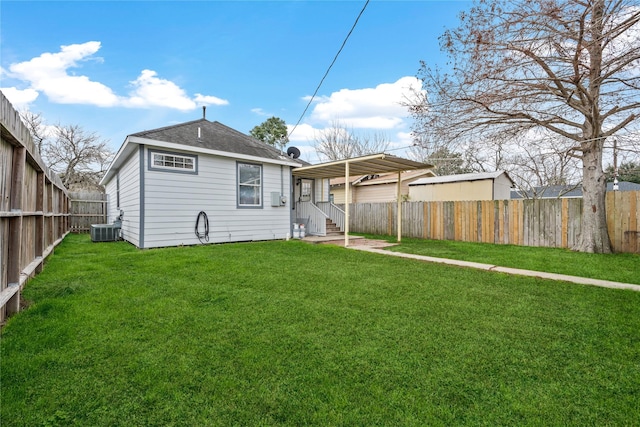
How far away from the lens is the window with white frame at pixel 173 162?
7699mm

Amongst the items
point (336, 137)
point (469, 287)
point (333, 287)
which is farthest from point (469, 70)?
point (336, 137)

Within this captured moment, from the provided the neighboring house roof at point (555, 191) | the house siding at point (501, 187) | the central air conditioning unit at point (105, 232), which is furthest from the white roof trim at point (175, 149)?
the neighboring house roof at point (555, 191)

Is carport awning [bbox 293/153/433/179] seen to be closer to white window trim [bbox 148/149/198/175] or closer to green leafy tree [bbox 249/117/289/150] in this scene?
white window trim [bbox 148/149/198/175]

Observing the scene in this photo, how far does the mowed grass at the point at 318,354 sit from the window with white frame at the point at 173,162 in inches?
151

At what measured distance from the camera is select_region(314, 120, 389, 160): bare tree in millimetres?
25281

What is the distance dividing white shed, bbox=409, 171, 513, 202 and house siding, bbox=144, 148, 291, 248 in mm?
9391

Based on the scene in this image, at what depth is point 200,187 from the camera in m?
8.48

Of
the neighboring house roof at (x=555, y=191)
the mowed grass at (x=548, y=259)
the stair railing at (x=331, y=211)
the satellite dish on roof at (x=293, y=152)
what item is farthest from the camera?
the neighboring house roof at (x=555, y=191)

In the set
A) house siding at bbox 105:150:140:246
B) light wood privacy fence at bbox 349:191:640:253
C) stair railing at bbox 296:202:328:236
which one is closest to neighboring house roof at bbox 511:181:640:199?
light wood privacy fence at bbox 349:191:640:253

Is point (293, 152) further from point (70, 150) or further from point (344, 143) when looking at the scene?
point (70, 150)

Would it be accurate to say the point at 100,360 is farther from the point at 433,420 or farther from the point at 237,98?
the point at 237,98

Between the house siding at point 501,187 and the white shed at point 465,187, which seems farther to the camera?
the house siding at point 501,187

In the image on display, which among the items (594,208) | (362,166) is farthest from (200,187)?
(594,208)

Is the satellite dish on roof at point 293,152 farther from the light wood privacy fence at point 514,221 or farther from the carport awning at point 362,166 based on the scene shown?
the light wood privacy fence at point 514,221
